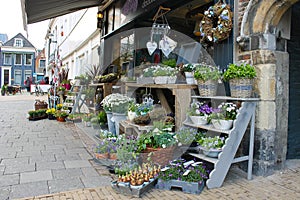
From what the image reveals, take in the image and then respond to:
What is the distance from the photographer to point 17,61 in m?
34.9

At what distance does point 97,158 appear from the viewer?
144 inches

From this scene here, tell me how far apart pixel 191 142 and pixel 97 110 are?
3853 mm

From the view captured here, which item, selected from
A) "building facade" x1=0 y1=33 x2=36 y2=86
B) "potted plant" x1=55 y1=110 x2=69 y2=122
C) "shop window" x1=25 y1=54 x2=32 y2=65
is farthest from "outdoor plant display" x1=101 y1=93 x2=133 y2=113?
"shop window" x1=25 y1=54 x2=32 y2=65

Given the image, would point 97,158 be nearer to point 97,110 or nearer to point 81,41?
point 97,110

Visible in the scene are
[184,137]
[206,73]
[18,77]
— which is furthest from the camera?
A: [18,77]

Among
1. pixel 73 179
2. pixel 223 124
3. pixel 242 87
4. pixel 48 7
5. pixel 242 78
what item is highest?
pixel 48 7

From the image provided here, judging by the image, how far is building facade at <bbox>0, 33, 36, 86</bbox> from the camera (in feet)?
112

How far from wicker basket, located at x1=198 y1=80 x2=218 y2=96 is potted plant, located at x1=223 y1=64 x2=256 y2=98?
268 mm

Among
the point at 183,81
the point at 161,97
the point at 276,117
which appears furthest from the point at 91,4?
the point at 276,117

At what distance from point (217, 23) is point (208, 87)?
100 centimetres

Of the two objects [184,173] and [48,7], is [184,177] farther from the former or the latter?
[48,7]

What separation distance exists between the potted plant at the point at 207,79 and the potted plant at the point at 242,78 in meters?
0.22

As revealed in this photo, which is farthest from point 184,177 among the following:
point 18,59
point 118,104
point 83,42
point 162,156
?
point 18,59

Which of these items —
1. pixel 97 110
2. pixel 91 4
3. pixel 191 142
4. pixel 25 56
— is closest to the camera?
pixel 191 142
